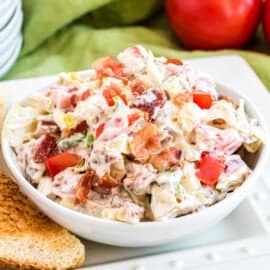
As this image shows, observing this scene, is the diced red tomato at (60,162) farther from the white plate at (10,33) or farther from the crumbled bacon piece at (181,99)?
the white plate at (10,33)

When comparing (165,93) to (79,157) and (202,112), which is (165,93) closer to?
Answer: (202,112)

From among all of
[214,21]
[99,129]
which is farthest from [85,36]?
[99,129]

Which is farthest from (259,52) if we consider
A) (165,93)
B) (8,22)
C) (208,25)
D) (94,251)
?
(94,251)

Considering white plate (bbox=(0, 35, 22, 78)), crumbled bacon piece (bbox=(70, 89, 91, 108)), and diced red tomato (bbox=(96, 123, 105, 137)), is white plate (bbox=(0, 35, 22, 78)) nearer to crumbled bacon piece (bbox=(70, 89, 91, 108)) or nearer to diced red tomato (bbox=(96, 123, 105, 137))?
crumbled bacon piece (bbox=(70, 89, 91, 108))

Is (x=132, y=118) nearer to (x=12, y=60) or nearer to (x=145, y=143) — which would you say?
(x=145, y=143)

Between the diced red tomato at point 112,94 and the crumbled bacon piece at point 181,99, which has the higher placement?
the diced red tomato at point 112,94

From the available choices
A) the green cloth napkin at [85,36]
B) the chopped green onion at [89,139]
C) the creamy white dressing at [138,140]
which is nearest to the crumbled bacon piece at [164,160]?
the creamy white dressing at [138,140]
